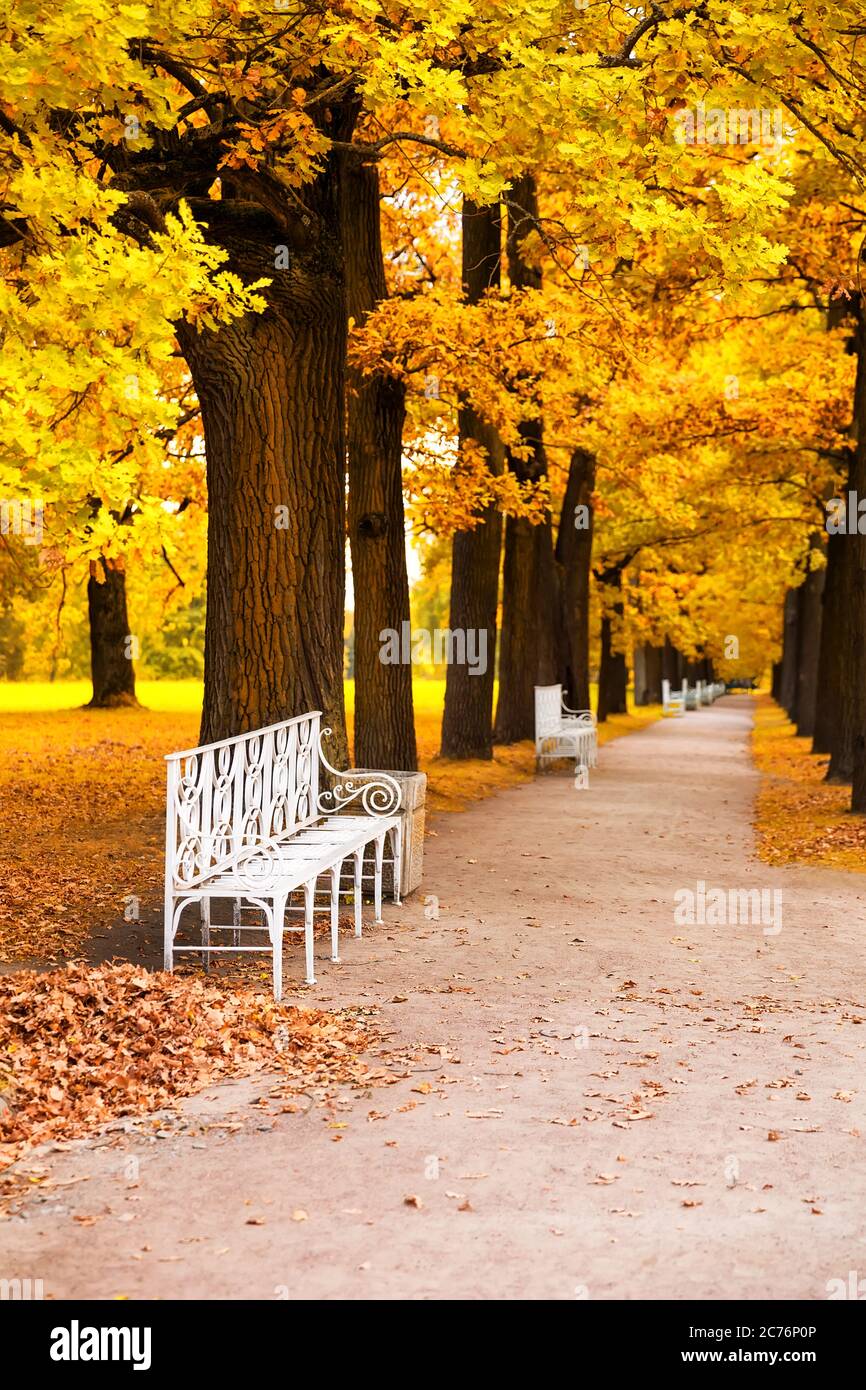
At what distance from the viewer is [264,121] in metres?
9.44

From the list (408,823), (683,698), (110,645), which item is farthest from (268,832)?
(683,698)

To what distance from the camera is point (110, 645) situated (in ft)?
109

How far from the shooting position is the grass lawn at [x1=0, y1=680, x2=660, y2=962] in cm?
1030

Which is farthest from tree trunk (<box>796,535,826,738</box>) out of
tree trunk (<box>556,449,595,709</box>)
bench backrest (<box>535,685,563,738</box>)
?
bench backrest (<box>535,685,563,738</box>)

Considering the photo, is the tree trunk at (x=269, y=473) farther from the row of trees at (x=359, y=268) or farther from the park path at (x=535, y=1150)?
the park path at (x=535, y=1150)

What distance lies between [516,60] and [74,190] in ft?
10.4

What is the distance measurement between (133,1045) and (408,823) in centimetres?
464

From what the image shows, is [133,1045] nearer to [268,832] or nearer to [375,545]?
[268,832]

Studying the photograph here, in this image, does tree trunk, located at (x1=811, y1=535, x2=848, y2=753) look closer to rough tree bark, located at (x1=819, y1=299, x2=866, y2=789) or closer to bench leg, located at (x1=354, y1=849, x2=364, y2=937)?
rough tree bark, located at (x1=819, y1=299, x2=866, y2=789)

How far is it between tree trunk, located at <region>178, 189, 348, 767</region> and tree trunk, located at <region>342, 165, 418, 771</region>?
4660 mm

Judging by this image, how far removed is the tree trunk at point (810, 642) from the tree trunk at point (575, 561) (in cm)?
471

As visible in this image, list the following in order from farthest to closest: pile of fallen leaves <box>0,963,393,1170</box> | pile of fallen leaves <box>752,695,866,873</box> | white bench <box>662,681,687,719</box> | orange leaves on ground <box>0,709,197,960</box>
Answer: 1. white bench <box>662,681,687,719</box>
2. pile of fallen leaves <box>752,695,866,873</box>
3. orange leaves on ground <box>0,709,197,960</box>
4. pile of fallen leaves <box>0,963,393,1170</box>

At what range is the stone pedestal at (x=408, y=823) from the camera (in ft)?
36.7

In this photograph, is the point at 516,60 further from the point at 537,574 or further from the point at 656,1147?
the point at 537,574
